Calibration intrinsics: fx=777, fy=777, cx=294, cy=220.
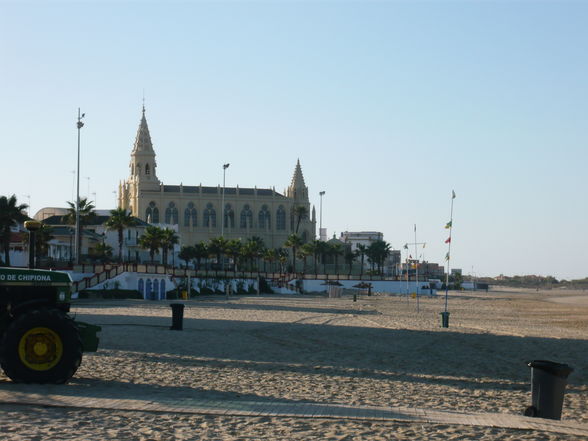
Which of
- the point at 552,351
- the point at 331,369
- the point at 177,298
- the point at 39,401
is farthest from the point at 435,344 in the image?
the point at 177,298

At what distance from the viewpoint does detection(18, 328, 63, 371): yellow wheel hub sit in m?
12.5

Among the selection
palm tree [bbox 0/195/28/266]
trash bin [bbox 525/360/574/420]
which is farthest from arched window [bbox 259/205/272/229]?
trash bin [bbox 525/360/574/420]

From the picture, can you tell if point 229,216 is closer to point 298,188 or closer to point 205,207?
point 205,207

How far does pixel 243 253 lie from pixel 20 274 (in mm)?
102324

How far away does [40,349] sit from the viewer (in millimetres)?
12508

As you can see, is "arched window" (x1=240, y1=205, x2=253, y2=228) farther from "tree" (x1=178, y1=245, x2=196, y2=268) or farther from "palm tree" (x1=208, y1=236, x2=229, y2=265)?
"tree" (x1=178, y1=245, x2=196, y2=268)

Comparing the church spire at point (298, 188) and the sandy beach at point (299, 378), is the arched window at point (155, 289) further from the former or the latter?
the church spire at point (298, 188)

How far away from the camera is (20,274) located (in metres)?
12.9

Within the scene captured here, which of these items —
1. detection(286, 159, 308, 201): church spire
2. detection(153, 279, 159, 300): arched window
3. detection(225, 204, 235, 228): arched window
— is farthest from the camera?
detection(286, 159, 308, 201): church spire

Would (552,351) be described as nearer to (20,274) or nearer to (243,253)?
(20,274)

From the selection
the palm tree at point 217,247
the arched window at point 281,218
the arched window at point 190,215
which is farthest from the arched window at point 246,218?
the palm tree at point 217,247

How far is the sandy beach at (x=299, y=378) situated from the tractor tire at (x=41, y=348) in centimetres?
42

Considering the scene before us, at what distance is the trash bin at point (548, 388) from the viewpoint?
11.2m

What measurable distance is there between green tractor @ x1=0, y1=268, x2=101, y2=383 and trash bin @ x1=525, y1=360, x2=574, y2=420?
7171mm
